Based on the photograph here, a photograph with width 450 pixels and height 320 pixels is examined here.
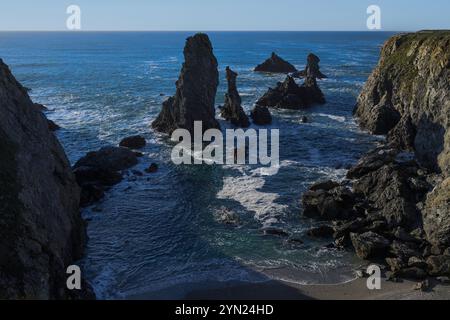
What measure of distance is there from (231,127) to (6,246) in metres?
51.4

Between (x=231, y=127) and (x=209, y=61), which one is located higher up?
(x=209, y=61)

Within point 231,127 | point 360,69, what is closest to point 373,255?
point 231,127

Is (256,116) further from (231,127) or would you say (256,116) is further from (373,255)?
(373,255)

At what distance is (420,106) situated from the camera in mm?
55344

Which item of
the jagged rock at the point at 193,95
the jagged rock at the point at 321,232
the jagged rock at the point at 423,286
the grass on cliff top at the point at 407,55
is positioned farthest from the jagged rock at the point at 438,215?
the jagged rock at the point at 193,95

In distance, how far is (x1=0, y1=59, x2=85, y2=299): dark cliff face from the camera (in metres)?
24.8

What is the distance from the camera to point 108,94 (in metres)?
105

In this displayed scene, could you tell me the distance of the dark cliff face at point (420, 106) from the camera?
1503 inches

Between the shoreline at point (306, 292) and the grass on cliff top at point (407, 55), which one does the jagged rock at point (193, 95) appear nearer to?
the grass on cliff top at point (407, 55)

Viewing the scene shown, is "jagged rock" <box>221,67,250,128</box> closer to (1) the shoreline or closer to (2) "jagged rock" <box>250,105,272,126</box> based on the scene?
(2) "jagged rock" <box>250,105,272,126</box>

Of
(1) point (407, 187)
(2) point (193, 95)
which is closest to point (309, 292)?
(1) point (407, 187)

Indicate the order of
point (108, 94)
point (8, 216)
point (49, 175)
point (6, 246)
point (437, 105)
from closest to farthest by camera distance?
1. point (6, 246)
2. point (8, 216)
3. point (49, 175)
4. point (437, 105)
5. point (108, 94)

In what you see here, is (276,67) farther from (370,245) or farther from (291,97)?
(370,245)

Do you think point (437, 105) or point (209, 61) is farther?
point (209, 61)
